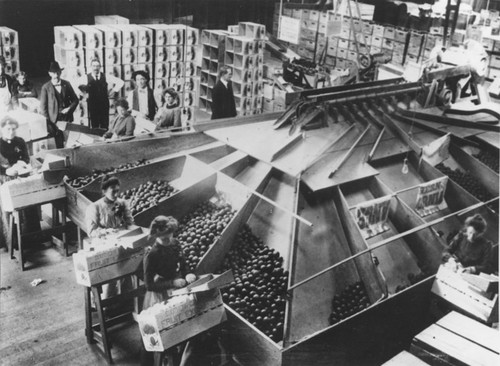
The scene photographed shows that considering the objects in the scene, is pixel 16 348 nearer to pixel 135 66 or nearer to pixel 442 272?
pixel 442 272

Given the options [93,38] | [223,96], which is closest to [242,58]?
[223,96]

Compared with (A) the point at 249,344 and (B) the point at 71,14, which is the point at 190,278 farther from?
(B) the point at 71,14

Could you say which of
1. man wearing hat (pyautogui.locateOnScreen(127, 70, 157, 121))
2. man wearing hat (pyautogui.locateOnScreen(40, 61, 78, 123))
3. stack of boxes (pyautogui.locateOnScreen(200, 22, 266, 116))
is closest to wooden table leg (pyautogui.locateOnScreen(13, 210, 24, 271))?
man wearing hat (pyautogui.locateOnScreen(40, 61, 78, 123))

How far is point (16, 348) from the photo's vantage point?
405 centimetres

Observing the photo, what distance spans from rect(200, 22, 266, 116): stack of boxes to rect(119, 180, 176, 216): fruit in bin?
13.2ft

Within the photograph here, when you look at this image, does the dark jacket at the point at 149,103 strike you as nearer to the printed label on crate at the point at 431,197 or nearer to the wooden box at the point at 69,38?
the wooden box at the point at 69,38

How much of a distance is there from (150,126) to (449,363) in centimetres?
442

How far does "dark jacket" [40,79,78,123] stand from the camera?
21.4ft

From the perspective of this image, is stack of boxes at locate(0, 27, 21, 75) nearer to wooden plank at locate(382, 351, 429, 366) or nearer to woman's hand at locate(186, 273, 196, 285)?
woman's hand at locate(186, 273, 196, 285)

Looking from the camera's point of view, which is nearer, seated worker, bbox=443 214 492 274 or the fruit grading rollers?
the fruit grading rollers

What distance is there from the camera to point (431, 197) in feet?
18.1

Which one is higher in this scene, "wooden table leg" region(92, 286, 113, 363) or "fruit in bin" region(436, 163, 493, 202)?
"fruit in bin" region(436, 163, 493, 202)

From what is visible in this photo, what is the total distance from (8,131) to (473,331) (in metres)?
4.40

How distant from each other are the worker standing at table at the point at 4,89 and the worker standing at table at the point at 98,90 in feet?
3.06
